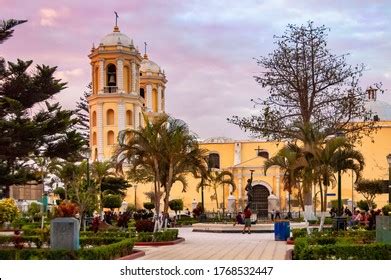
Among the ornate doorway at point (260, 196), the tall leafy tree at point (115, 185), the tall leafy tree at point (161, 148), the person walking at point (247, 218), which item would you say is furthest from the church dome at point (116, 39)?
the tall leafy tree at point (161, 148)

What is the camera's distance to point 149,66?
53062 mm

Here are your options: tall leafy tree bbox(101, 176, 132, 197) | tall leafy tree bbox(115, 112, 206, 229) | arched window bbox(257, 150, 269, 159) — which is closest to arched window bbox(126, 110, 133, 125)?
tall leafy tree bbox(101, 176, 132, 197)

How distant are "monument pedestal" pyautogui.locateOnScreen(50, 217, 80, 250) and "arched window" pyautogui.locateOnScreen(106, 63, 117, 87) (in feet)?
99.4

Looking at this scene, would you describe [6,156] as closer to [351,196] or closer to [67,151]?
[67,151]

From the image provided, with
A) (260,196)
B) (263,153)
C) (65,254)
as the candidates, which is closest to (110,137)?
(260,196)

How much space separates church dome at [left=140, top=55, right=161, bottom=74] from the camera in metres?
52.4

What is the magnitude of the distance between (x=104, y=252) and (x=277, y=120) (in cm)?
1419

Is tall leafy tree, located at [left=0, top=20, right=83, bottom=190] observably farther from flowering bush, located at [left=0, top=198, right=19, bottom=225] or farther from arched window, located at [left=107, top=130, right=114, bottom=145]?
arched window, located at [left=107, top=130, right=114, bottom=145]

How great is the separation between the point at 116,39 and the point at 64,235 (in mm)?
31380

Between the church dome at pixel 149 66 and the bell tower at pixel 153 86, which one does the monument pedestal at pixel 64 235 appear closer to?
the bell tower at pixel 153 86

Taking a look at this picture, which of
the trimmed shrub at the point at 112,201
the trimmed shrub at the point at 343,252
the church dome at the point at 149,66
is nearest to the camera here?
the trimmed shrub at the point at 343,252

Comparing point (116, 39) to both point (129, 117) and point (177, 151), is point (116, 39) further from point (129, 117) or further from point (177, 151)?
point (177, 151)

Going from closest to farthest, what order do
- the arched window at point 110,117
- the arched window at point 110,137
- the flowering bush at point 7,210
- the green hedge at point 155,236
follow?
1. the green hedge at point 155,236
2. the flowering bush at point 7,210
3. the arched window at point 110,117
4. the arched window at point 110,137

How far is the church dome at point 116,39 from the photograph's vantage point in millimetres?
42906
